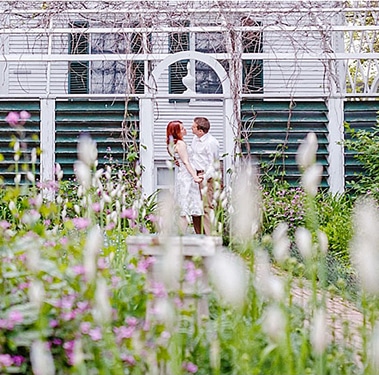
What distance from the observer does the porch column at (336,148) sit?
9.08m

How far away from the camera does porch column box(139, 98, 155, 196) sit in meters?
8.83

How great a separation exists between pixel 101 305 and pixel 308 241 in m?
0.55

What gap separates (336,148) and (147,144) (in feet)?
7.81

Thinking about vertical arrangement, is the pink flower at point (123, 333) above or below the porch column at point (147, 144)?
below

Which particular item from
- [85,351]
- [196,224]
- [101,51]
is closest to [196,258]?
[85,351]

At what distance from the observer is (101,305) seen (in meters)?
1.40

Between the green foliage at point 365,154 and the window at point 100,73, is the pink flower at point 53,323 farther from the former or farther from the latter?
the window at point 100,73

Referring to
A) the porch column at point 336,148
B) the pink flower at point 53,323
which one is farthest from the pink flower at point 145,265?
the porch column at point 336,148

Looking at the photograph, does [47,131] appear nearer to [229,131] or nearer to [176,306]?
[229,131]

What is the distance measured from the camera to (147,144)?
9008mm

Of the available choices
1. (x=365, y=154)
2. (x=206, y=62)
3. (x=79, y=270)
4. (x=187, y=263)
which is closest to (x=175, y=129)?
(x=206, y=62)

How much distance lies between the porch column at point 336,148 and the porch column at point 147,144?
7.39 feet

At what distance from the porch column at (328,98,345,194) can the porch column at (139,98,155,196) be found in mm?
2252

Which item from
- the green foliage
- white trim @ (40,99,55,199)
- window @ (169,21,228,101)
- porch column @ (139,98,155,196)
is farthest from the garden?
window @ (169,21,228,101)
